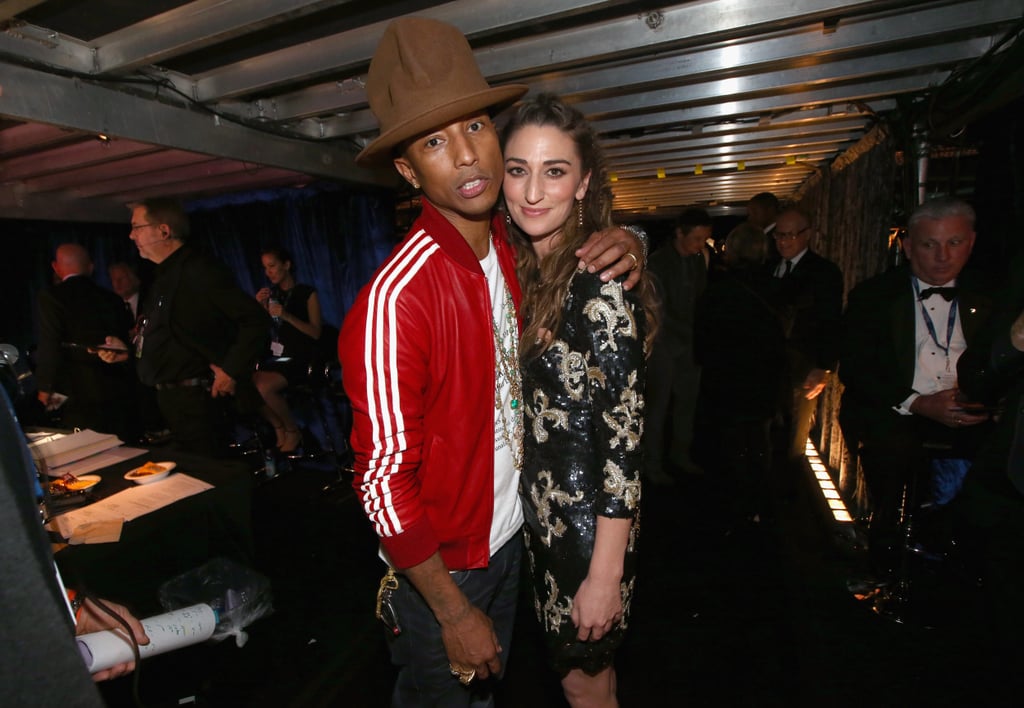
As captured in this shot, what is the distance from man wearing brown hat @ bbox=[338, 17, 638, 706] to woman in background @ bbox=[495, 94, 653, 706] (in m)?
0.08

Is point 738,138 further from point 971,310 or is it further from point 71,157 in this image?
point 71,157

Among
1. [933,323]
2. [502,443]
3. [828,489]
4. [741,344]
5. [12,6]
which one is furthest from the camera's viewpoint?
[828,489]

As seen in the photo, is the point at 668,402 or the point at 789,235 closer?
the point at 789,235

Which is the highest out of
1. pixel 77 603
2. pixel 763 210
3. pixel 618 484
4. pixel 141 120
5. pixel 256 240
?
pixel 141 120

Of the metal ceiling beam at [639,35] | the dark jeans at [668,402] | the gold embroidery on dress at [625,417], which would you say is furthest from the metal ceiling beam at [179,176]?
the gold embroidery on dress at [625,417]

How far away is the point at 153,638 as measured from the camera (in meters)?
1.16

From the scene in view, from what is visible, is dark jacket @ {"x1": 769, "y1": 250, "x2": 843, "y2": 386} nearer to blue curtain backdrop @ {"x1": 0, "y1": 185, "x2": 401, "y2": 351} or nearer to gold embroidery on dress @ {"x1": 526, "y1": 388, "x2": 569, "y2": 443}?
gold embroidery on dress @ {"x1": 526, "y1": 388, "x2": 569, "y2": 443}

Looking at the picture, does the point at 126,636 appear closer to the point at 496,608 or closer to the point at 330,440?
the point at 496,608

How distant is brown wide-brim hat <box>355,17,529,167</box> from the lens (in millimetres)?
1229

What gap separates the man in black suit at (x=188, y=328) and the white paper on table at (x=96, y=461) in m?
1.05

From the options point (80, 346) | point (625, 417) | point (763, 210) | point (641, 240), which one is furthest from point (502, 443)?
point (80, 346)

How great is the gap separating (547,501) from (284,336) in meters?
4.14

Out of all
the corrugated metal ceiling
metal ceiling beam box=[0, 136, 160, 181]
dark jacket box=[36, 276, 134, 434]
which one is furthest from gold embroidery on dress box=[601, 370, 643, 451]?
dark jacket box=[36, 276, 134, 434]

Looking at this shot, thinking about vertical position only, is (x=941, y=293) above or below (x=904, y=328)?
above
